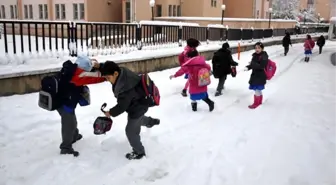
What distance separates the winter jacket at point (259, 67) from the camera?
7.68 m

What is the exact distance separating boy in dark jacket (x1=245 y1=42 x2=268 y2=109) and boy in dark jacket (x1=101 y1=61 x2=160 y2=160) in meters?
3.99

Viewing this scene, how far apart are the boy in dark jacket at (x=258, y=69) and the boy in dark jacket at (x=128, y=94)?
3.99m

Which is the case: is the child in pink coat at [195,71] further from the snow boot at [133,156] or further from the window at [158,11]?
the window at [158,11]

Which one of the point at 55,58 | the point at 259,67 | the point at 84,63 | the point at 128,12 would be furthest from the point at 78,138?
the point at 128,12

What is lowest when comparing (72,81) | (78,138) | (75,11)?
(78,138)

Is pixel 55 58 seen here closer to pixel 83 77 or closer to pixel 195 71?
pixel 195 71

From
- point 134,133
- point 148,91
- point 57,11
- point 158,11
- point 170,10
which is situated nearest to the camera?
point 148,91

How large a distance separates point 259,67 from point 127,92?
4.31 m

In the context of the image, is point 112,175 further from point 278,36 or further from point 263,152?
point 278,36

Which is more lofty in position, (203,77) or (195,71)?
(195,71)

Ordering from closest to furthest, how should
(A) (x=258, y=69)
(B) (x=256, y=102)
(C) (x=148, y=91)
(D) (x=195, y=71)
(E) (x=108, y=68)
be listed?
(E) (x=108, y=68) → (C) (x=148, y=91) → (D) (x=195, y=71) → (A) (x=258, y=69) → (B) (x=256, y=102)

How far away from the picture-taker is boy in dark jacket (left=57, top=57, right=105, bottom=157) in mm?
4441

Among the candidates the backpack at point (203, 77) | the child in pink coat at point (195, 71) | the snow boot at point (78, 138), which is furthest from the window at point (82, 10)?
the snow boot at point (78, 138)

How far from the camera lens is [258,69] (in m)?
7.80
